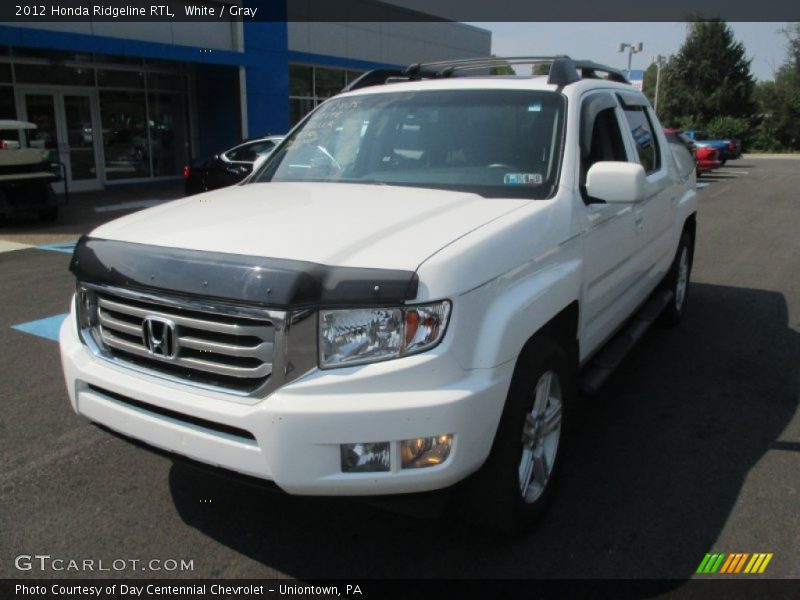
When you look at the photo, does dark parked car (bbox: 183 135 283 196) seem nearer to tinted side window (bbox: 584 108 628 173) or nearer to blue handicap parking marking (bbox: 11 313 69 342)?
blue handicap parking marking (bbox: 11 313 69 342)

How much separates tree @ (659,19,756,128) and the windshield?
50380mm

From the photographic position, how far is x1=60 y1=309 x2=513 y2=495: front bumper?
2.33 metres

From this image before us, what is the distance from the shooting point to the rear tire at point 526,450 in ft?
8.93

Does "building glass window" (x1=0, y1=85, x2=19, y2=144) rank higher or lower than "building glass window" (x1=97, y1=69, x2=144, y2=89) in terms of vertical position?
lower

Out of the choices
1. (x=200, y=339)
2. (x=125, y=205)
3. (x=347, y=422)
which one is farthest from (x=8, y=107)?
(x=347, y=422)

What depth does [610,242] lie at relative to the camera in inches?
149

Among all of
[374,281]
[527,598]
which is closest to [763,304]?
[527,598]

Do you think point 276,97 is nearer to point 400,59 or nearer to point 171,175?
point 171,175

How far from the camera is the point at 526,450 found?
9.82 feet

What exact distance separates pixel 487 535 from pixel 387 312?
4.19 feet

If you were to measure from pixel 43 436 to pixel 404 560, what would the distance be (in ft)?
7.64

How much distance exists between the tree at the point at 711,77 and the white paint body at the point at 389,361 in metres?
51.3

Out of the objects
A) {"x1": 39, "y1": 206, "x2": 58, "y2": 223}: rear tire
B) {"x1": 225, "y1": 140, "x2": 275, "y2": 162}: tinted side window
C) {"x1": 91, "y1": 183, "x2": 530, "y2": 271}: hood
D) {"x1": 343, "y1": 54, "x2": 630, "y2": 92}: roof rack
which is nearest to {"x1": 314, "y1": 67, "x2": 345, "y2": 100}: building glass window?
{"x1": 225, "y1": 140, "x2": 275, "y2": 162}: tinted side window

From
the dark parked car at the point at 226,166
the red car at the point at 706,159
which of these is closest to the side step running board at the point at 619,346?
the dark parked car at the point at 226,166
